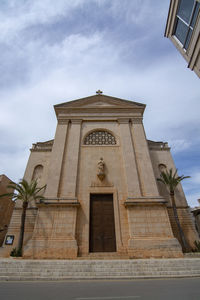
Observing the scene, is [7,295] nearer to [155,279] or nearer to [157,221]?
[155,279]

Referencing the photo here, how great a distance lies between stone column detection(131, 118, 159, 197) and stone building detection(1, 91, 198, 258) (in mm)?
81

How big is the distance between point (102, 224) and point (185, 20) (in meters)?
13.7

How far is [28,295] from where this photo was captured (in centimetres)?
424

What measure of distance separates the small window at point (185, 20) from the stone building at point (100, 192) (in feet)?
28.7

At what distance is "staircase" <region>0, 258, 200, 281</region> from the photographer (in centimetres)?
650

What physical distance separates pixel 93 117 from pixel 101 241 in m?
12.2

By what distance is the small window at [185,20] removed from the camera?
7.47m

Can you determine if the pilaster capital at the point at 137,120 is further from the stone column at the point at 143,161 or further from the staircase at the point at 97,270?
the staircase at the point at 97,270

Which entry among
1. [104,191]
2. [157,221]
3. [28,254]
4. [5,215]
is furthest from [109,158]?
[5,215]

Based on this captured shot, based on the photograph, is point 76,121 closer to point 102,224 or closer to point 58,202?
point 58,202

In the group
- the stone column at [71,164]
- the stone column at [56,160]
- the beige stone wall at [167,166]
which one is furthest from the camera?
the beige stone wall at [167,166]

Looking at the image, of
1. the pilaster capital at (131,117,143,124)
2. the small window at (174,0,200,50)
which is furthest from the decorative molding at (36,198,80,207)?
the small window at (174,0,200,50)

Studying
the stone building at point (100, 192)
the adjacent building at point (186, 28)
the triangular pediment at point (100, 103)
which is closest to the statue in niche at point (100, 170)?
the stone building at point (100, 192)

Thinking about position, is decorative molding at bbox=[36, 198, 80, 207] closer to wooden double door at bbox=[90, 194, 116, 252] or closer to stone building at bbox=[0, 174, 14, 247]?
wooden double door at bbox=[90, 194, 116, 252]
